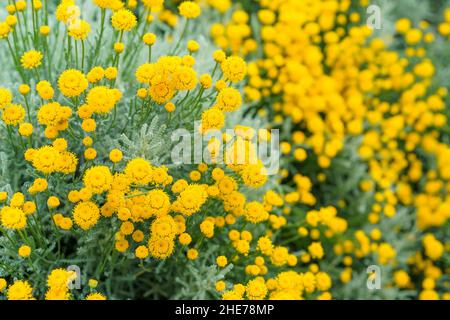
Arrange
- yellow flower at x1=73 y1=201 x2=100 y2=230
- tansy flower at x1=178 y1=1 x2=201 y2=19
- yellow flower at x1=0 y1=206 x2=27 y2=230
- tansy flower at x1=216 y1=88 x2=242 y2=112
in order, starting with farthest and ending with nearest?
1. tansy flower at x1=178 y1=1 x2=201 y2=19
2. tansy flower at x1=216 y1=88 x2=242 y2=112
3. yellow flower at x1=73 y1=201 x2=100 y2=230
4. yellow flower at x1=0 y1=206 x2=27 y2=230

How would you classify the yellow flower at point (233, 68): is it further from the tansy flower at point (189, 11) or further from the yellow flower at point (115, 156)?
the yellow flower at point (115, 156)

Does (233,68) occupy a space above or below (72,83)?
above

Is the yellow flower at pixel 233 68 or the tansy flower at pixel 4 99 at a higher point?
the yellow flower at pixel 233 68

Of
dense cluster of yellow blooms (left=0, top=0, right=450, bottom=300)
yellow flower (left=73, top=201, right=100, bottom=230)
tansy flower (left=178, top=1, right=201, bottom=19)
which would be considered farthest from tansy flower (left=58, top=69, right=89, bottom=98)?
tansy flower (left=178, top=1, right=201, bottom=19)

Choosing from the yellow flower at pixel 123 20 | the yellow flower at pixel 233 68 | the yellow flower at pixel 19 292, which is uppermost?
the yellow flower at pixel 123 20

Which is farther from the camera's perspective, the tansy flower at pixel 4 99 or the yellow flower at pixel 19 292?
the tansy flower at pixel 4 99

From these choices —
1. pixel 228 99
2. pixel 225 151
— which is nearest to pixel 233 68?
pixel 228 99

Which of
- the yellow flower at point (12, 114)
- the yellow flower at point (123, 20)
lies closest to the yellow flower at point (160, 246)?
the yellow flower at point (12, 114)

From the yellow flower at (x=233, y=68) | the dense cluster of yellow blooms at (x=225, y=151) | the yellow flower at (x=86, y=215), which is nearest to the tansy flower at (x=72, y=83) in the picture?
the dense cluster of yellow blooms at (x=225, y=151)

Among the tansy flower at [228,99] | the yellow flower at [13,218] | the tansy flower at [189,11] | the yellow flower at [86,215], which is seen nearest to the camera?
the yellow flower at [13,218]

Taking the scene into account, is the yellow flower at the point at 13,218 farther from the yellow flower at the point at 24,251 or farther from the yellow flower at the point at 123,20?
the yellow flower at the point at 123,20

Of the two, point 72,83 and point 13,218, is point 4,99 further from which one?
point 13,218

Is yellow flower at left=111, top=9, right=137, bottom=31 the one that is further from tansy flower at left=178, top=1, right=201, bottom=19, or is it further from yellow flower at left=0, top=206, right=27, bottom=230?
yellow flower at left=0, top=206, right=27, bottom=230

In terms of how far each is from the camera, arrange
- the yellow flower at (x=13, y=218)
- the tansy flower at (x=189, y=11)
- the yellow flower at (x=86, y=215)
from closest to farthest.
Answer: the yellow flower at (x=13, y=218) < the yellow flower at (x=86, y=215) < the tansy flower at (x=189, y=11)
